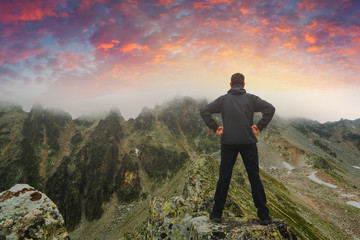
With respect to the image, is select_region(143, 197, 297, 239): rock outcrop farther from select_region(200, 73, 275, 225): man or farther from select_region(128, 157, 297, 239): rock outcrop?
select_region(200, 73, 275, 225): man

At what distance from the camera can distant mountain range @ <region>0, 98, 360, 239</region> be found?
78.1m

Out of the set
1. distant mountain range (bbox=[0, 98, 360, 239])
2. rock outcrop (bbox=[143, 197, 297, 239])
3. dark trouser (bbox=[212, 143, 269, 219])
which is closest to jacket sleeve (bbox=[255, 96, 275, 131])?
dark trouser (bbox=[212, 143, 269, 219])

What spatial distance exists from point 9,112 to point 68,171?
4635 inches

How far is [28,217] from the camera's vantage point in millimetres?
8977

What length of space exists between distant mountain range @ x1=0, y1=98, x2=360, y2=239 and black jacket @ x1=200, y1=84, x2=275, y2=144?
66.2 meters

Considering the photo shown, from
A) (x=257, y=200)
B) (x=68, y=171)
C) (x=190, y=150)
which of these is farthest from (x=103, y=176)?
(x=257, y=200)

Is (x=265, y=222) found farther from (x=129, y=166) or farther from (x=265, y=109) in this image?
(x=129, y=166)

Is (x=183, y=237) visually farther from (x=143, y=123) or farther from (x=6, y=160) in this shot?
(x=6, y=160)

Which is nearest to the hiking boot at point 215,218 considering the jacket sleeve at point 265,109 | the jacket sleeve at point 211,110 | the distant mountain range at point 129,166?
the jacket sleeve at point 211,110

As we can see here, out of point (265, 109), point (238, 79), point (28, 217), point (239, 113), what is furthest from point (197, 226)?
point (28, 217)

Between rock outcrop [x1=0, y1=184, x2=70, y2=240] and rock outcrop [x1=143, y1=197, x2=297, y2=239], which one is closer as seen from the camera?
rock outcrop [x1=143, y1=197, x2=297, y2=239]

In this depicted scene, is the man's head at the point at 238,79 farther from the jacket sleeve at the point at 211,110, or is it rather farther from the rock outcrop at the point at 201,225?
the rock outcrop at the point at 201,225

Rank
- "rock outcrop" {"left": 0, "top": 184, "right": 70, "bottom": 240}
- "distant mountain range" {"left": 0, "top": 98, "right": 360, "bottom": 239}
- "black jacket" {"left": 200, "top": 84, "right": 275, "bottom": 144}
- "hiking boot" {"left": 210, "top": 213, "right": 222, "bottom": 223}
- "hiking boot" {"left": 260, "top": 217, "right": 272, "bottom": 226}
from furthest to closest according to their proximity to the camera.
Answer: "distant mountain range" {"left": 0, "top": 98, "right": 360, "bottom": 239}, "rock outcrop" {"left": 0, "top": 184, "right": 70, "bottom": 240}, "hiking boot" {"left": 210, "top": 213, "right": 222, "bottom": 223}, "black jacket" {"left": 200, "top": 84, "right": 275, "bottom": 144}, "hiking boot" {"left": 260, "top": 217, "right": 272, "bottom": 226}

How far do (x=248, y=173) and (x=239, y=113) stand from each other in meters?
2.48
